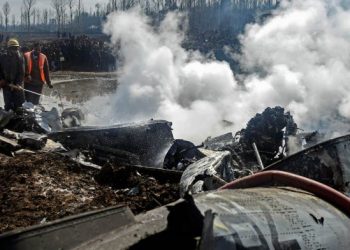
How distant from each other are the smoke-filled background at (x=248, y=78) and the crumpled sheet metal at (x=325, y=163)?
8.70 m

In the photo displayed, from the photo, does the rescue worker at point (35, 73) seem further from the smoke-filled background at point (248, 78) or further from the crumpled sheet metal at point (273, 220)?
the crumpled sheet metal at point (273, 220)

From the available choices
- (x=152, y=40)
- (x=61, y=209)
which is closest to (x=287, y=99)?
(x=152, y=40)

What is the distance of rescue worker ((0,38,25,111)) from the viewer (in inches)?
425

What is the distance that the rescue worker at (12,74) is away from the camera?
35.4 ft

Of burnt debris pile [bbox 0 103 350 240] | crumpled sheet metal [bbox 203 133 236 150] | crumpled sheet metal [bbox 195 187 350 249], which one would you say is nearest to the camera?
crumpled sheet metal [bbox 195 187 350 249]

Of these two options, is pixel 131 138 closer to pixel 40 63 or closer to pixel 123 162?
pixel 123 162

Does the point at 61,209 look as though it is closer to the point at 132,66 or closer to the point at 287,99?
the point at 132,66

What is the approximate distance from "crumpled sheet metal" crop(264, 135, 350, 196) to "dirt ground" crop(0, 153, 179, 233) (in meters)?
2.45

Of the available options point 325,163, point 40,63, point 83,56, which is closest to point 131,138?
point 40,63

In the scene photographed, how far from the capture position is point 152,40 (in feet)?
76.7

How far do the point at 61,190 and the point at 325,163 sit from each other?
12.0 ft

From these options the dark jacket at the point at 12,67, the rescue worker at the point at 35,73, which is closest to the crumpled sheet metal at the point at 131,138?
the dark jacket at the point at 12,67

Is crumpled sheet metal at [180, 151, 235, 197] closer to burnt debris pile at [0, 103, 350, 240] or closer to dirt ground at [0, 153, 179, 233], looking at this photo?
burnt debris pile at [0, 103, 350, 240]

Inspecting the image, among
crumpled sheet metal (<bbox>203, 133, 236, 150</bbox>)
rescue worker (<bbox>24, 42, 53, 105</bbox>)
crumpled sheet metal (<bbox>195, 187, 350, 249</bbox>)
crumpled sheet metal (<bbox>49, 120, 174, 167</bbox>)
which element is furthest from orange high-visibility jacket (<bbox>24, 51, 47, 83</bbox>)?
crumpled sheet metal (<bbox>195, 187, 350, 249</bbox>)
